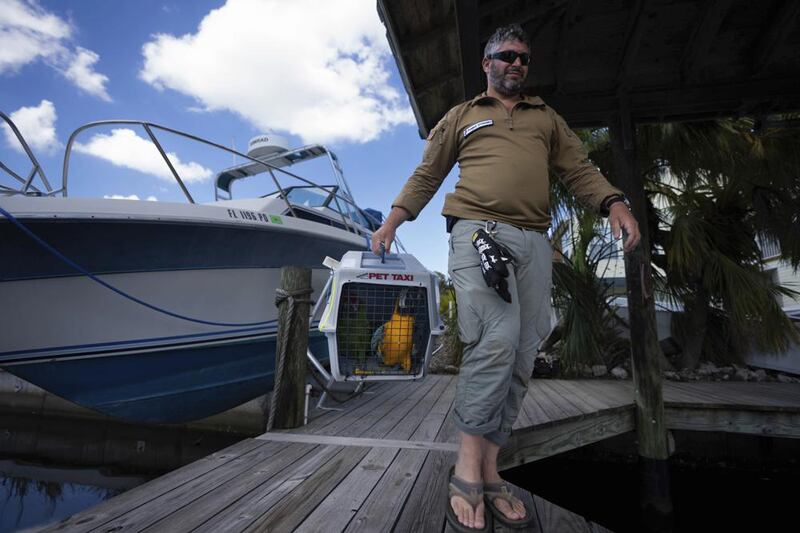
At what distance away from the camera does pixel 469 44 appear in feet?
7.85

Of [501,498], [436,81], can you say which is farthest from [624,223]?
[436,81]

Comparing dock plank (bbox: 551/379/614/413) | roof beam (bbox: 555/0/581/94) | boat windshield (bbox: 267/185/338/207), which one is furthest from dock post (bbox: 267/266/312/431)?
boat windshield (bbox: 267/185/338/207)

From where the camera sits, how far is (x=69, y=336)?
3488 mm

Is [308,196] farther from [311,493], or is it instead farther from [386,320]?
[311,493]

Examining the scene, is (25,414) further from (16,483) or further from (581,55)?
(581,55)

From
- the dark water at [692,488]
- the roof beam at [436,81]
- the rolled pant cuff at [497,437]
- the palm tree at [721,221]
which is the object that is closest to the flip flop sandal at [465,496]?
the rolled pant cuff at [497,437]

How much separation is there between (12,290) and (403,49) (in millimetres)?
3537

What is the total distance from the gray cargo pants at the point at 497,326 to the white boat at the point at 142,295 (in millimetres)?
3033

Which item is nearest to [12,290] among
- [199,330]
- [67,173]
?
[67,173]

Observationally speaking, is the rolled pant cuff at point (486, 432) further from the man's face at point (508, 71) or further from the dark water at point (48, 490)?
the dark water at point (48, 490)

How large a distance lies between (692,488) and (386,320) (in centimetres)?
394

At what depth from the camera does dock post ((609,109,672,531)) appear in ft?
10.5

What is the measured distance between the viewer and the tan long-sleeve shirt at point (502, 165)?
1.47 metres

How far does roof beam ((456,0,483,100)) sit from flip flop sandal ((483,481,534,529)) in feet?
7.32
